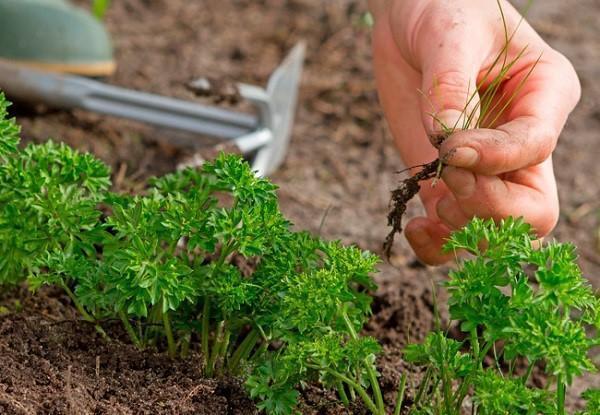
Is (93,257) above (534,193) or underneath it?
underneath

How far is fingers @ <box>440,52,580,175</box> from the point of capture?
5.70 ft

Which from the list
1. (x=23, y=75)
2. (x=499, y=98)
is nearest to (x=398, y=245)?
(x=499, y=98)

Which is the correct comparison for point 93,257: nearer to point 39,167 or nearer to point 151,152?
point 39,167

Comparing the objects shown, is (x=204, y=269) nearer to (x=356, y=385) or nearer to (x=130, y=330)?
(x=130, y=330)

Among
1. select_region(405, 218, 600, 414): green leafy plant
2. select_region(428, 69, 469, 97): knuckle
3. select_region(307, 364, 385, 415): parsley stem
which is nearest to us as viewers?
select_region(405, 218, 600, 414): green leafy plant

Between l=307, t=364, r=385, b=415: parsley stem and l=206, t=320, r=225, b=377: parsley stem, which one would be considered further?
l=206, t=320, r=225, b=377: parsley stem

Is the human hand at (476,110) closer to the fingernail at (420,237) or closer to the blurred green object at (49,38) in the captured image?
the fingernail at (420,237)

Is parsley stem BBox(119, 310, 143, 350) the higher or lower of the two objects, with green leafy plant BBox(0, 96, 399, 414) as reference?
lower

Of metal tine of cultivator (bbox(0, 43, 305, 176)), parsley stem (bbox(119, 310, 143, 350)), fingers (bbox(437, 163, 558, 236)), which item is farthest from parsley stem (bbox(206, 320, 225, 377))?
metal tine of cultivator (bbox(0, 43, 305, 176))

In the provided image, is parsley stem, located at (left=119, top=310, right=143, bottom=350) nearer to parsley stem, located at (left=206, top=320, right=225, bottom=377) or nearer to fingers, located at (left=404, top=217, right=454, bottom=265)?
parsley stem, located at (left=206, top=320, right=225, bottom=377)

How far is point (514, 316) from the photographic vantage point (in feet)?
5.24

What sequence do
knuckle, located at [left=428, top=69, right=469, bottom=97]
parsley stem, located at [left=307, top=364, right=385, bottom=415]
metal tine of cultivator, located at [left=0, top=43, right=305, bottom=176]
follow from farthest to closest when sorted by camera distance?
1. metal tine of cultivator, located at [left=0, top=43, right=305, bottom=176]
2. knuckle, located at [left=428, top=69, right=469, bottom=97]
3. parsley stem, located at [left=307, top=364, right=385, bottom=415]

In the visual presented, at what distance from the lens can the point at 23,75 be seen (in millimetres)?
3549

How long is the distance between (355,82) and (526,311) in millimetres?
3022
